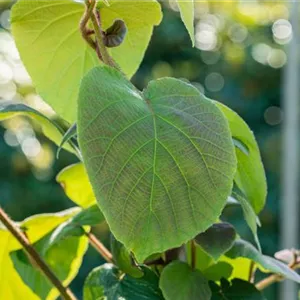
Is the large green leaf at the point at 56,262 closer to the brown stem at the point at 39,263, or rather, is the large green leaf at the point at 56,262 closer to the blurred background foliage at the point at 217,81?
the brown stem at the point at 39,263

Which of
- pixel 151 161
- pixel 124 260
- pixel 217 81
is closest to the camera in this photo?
pixel 151 161

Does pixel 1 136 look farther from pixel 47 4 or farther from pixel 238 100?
pixel 47 4

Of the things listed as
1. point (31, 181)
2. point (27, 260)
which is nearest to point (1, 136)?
point (31, 181)

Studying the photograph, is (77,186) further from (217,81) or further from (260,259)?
(217,81)

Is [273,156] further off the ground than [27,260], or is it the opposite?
[27,260]

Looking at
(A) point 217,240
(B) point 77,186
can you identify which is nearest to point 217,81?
(B) point 77,186

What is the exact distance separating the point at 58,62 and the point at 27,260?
0.10 metres

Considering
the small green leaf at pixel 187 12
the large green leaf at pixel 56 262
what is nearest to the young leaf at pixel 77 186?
the large green leaf at pixel 56 262

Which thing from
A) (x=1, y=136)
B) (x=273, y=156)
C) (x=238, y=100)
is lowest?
(x=273, y=156)

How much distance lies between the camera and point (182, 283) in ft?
1.07

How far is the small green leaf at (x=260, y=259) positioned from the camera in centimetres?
33

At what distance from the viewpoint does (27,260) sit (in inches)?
15.6

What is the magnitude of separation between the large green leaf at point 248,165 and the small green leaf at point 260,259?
0.02 meters

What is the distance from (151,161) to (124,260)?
11 cm
